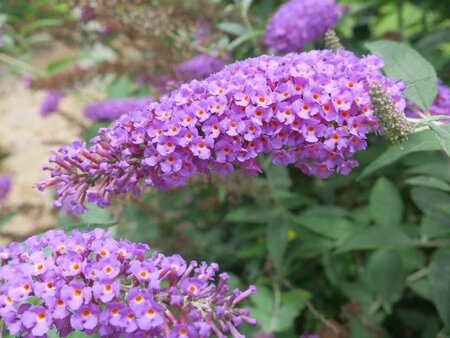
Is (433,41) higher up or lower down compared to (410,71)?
higher up

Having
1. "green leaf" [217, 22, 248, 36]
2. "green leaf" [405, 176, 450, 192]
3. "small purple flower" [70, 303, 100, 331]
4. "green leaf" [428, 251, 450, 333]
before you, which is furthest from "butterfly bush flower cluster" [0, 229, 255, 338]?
"green leaf" [217, 22, 248, 36]

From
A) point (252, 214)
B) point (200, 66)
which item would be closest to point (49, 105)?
point (200, 66)

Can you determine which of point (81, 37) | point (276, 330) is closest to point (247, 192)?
point (276, 330)

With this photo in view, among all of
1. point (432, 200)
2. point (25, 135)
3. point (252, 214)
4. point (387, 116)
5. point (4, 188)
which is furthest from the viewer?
point (25, 135)

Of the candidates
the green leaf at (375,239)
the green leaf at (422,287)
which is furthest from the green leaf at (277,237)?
the green leaf at (422,287)

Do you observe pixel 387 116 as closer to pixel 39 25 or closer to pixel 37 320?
pixel 37 320

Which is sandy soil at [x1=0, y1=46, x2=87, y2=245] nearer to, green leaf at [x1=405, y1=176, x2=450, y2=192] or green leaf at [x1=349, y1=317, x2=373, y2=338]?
green leaf at [x1=349, y1=317, x2=373, y2=338]

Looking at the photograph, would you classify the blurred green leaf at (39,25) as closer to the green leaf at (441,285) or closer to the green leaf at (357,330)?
the green leaf at (357,330)
